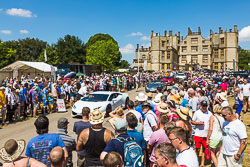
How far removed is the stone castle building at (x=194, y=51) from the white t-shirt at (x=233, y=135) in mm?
69149

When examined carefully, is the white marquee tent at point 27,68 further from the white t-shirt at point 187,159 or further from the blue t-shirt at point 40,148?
the white t-shirt at point 187,159

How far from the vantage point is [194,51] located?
254 ft

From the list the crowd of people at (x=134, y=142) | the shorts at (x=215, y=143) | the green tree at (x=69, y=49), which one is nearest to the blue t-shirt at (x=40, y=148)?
the crowd of people at (x=134, y=142)

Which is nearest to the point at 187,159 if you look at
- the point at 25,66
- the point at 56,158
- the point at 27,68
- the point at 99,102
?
the point at 56,158

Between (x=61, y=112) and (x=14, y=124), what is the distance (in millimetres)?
3411

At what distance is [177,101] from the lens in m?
8.30

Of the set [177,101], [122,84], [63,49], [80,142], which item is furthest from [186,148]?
[63,49]

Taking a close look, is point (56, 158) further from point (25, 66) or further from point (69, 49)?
point (69, 49)

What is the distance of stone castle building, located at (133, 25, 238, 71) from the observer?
7269cm

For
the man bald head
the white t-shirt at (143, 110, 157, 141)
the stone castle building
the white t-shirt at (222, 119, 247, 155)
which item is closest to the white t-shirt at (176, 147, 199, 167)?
the man bald head

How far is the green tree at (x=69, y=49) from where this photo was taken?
5857cm

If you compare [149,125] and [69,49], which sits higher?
[69,49]

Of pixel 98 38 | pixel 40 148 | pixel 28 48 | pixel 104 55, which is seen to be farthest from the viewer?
pixel 98 38

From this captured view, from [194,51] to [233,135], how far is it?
77.4 meters
